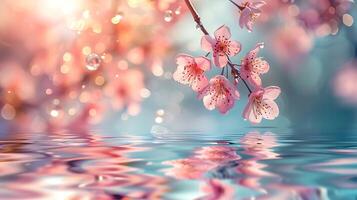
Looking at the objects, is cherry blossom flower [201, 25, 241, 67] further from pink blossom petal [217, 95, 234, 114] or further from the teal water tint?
the teal water tint

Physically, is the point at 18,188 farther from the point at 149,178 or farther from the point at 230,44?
the point at 230,44

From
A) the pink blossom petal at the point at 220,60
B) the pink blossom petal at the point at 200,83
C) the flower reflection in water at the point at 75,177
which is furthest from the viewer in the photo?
the pink blossom petal at the point at 200,83

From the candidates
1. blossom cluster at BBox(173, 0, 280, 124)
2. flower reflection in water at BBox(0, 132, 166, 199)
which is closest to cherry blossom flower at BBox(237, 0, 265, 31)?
blossom cluster at BBox(173, 0, 280, 124)

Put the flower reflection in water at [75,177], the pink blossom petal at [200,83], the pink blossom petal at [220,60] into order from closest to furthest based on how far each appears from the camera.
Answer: the flower reflection in water at [75,177]
the pink blossom petal at [220,60]
the pink blossom petal at [200,83]

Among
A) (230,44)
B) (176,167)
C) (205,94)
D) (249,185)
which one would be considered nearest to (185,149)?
(205,94)

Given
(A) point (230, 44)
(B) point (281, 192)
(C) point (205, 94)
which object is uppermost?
(A) point (230, 44)

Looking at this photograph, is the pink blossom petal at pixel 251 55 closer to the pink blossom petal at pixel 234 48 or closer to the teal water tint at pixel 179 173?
the pink blossom petal at pixel 234 48

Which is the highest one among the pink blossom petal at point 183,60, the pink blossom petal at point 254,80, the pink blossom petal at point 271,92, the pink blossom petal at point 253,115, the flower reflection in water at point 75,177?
the pink blossom petal at point 183,60

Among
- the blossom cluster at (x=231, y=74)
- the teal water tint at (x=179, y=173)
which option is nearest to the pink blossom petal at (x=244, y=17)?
the blossom cluster at (x=231, y=74)
